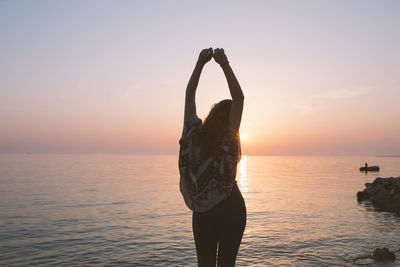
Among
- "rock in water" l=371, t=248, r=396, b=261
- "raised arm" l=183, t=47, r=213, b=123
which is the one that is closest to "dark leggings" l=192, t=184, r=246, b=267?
"raised arm" l=183, t=47, r=213, b=123

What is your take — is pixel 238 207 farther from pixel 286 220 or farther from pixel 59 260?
pixel 286 220

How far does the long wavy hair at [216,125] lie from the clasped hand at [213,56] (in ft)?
1.42

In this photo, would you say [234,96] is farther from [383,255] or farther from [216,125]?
[383,255]

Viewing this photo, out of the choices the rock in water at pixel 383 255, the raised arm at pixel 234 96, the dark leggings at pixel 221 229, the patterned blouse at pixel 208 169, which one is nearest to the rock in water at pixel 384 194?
the rock in water at pixel 383 255

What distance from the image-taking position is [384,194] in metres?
24.8

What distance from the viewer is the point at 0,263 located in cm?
1051

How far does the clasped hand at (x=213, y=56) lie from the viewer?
2785 millimetres

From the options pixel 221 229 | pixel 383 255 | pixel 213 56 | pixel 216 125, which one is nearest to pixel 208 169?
pixel 216 125

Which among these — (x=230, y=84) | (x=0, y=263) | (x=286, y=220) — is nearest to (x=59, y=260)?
(x=0, y=263)

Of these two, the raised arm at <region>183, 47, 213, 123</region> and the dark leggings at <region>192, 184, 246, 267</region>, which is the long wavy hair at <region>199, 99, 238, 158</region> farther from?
the dark leggings at <region>192, 184, 246, 267</region>

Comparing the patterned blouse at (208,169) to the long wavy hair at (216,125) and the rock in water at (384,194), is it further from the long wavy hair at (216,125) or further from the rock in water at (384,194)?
the rock in water at (384,194)

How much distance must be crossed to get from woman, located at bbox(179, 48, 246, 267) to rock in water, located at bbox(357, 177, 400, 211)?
2439 cm

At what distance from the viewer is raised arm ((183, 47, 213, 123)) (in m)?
2.89

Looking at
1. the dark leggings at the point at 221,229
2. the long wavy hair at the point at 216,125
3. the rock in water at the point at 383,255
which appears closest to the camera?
the long wavy hair at the point at 216,125
